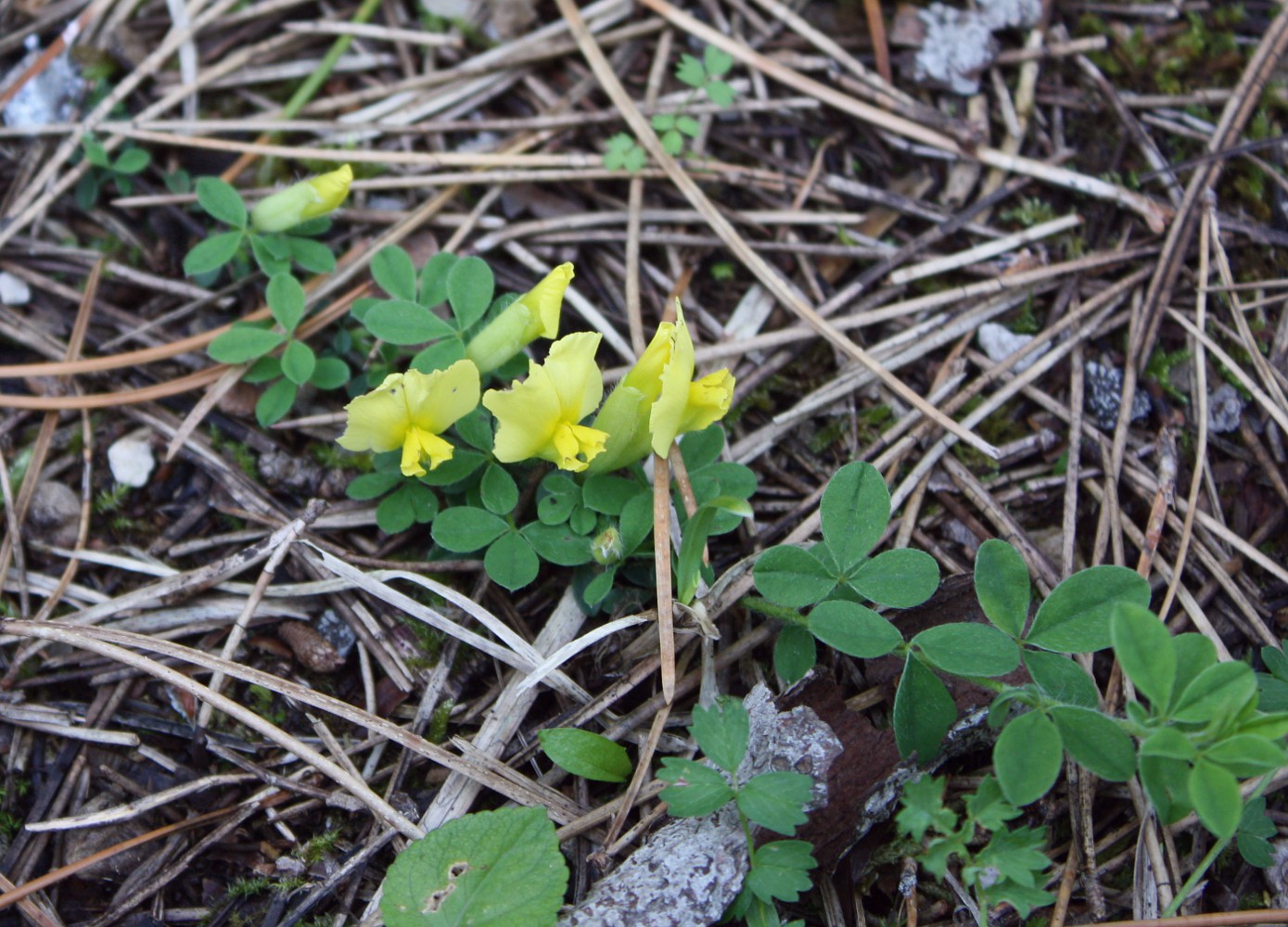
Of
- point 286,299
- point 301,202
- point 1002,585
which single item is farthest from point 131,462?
point 1002,585

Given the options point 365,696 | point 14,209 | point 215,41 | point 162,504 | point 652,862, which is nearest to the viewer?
point 652,862

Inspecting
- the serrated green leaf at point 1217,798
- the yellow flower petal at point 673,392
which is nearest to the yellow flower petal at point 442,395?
the yellow flower petal at point 673,392

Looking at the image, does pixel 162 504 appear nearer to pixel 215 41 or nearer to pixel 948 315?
pixel 215 41

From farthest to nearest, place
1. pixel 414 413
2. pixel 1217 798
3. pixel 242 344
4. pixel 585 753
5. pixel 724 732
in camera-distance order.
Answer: pixel 242 344
pixel 414 413
pixel 585 753
pixel 724 732
pixel 1217 798

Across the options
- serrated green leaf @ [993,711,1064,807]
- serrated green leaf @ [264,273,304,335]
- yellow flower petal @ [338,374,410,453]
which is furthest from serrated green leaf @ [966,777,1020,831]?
serrated green leaf @ [264,273,304,335]

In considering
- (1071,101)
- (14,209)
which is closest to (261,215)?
(14,209)

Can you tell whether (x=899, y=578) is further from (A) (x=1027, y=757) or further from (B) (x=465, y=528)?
(B) (x=465, y=528)
